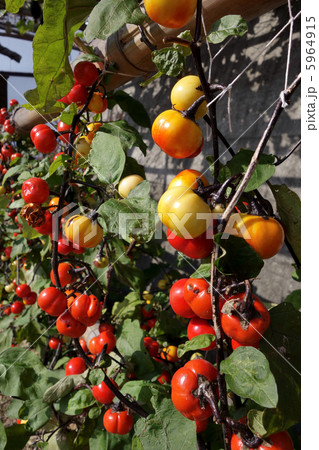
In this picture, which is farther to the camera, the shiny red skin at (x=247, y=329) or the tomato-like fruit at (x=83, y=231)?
the tomato-like fruit at (x=83, y=231)

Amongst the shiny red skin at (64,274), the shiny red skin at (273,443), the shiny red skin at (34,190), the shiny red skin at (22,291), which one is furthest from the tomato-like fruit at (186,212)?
the shiny red skin at (22,291)

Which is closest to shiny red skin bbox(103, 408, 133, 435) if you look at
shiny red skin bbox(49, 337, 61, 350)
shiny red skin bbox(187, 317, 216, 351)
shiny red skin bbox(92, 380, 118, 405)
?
shiny red skin bbox(92, 380, 118, 405)

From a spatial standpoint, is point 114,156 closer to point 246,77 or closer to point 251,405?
point 251,405

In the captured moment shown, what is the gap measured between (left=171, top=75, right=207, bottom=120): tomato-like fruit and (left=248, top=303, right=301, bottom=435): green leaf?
28 centimetres

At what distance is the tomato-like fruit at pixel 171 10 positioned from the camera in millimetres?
377

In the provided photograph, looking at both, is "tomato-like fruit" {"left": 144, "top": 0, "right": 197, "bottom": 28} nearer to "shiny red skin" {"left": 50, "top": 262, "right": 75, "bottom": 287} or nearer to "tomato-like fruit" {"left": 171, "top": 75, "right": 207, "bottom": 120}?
"tomato-like fruit" {"left": 171, "top": 75, "right": 207, "bottom": 120}

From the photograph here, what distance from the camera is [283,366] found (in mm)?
392

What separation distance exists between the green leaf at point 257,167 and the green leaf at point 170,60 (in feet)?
0.45

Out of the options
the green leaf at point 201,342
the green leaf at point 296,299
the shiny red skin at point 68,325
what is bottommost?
the green leaf at point 296,299

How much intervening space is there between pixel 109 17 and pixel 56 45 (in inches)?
3.2

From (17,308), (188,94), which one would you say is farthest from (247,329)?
(17,308)

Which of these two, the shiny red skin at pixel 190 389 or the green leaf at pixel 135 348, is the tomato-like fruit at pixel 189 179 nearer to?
the shiny red skin at pixel 190 389

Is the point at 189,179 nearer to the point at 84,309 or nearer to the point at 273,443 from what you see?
the point at 273,443

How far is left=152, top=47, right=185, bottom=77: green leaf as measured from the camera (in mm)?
405
